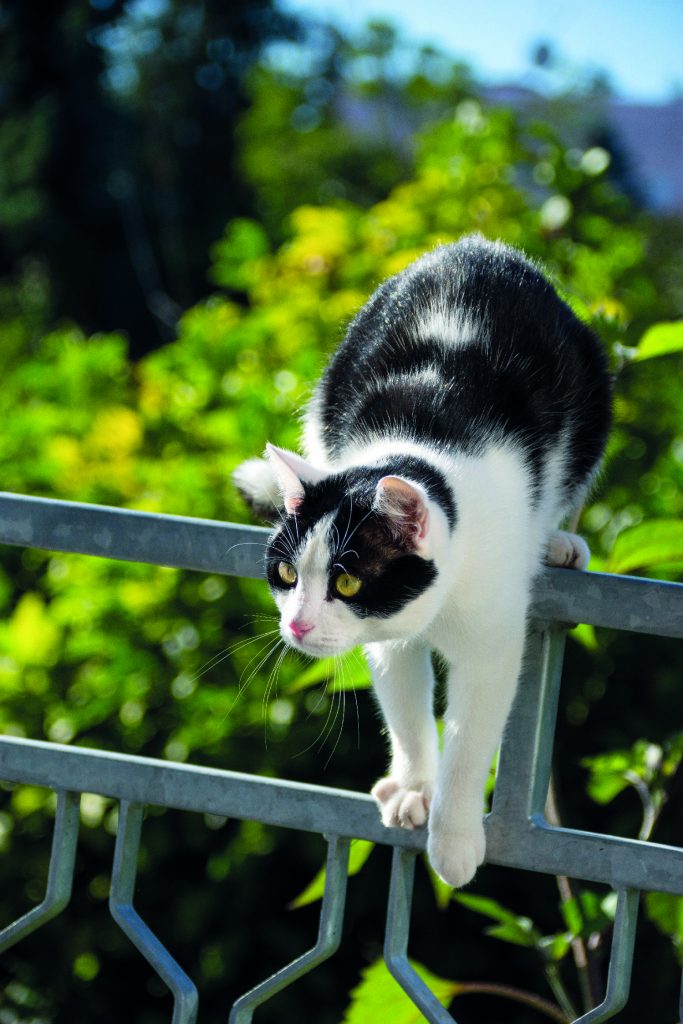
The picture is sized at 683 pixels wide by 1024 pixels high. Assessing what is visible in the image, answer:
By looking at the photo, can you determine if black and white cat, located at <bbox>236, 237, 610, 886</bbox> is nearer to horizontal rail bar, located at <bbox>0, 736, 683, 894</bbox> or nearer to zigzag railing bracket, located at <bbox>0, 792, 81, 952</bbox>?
horizontal rail bar, located at <bbox>0, 736, 683, 894</bbox>

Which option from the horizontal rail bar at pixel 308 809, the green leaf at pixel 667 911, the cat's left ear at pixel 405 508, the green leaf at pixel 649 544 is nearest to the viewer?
the horizontal rail bar at pixel 308 809

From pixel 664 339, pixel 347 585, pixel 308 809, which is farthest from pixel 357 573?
pixel 664 339

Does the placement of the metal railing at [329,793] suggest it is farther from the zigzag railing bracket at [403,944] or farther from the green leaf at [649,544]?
the green leaf at [649,544]

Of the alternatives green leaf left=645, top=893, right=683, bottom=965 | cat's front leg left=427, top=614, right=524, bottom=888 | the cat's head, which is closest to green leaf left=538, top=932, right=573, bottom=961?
green leaf left=645, top=893, right=683, bottom=965

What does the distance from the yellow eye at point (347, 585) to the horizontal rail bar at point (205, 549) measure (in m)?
0.13

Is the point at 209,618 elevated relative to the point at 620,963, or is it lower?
elevated

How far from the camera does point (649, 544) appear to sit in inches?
64.7

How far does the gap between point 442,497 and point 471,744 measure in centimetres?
36

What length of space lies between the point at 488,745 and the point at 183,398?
201cm

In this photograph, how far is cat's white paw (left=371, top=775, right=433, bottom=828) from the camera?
144cm

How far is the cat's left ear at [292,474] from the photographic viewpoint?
5.41 feet

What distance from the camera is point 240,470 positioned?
2018 millimetres

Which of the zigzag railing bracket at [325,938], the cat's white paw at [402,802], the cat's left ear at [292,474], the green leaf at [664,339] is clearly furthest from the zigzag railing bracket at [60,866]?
the green leaf at [664,339]

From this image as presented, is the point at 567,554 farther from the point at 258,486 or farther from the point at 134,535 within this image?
the point at 134,535
